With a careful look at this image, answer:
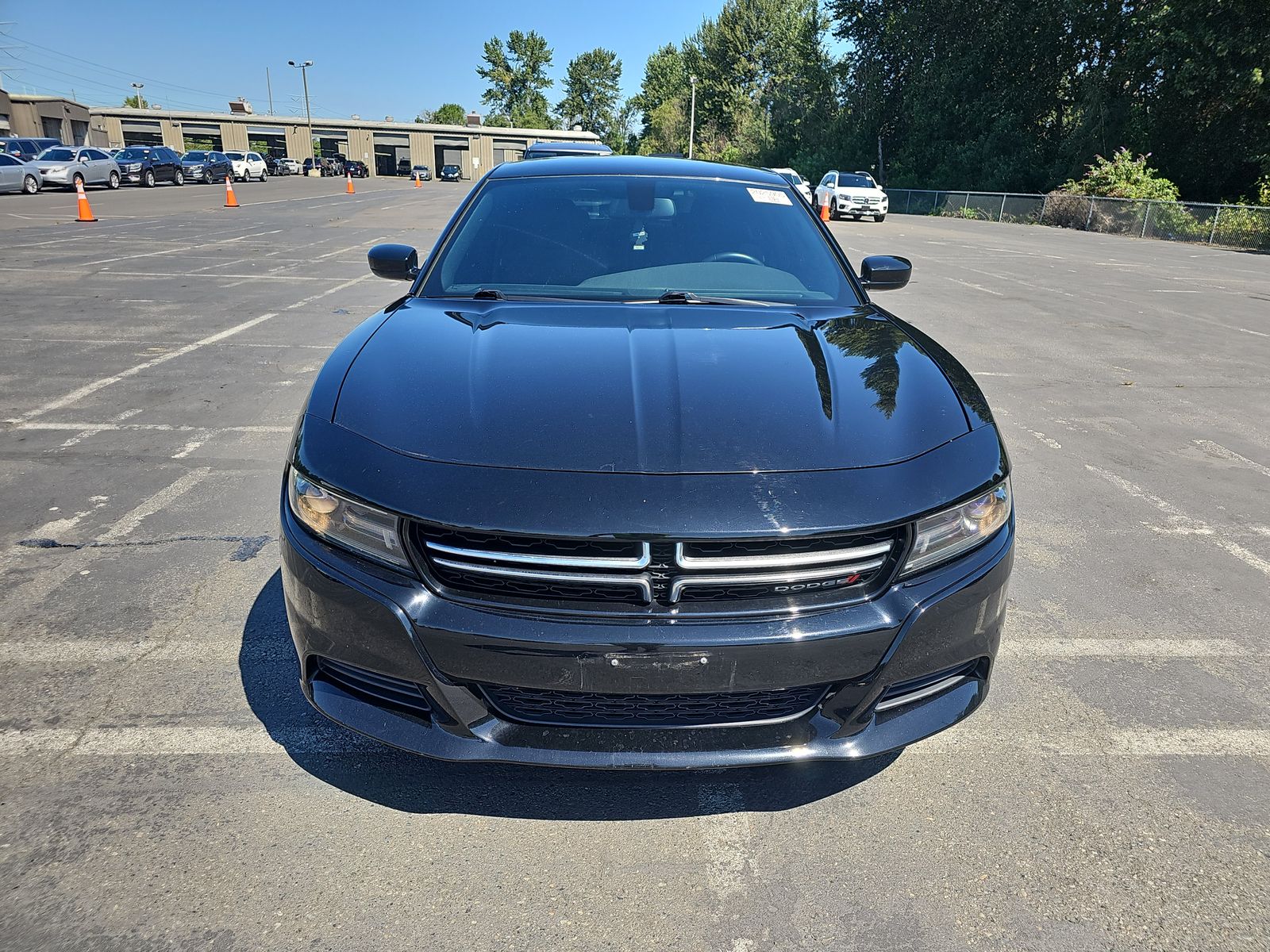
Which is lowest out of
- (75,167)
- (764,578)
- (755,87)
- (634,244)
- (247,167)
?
(764,578)

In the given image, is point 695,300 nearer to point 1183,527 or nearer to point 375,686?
point 375,686

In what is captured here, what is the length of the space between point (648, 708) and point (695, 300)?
1.68 meters

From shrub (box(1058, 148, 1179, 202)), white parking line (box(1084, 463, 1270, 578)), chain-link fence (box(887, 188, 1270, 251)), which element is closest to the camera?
white parking line (box(1084, 463, 1270, 578))

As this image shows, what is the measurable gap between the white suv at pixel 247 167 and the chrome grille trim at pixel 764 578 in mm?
53016

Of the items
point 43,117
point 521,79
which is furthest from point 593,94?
point 43,117

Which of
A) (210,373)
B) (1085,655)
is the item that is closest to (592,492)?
(1085,655)

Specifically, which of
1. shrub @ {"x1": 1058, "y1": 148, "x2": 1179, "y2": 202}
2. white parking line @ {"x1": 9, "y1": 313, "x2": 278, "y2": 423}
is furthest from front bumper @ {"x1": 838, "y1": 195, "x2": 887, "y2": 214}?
white parking line @ {"x1": 9, "y1": 313, "x2": 278, "y2": 423}

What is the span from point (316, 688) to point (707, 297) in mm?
1918

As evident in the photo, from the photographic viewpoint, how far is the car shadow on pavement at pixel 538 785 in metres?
2.33

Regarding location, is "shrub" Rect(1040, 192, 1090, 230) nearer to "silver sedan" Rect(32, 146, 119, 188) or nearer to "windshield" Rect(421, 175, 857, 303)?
"windshield" Rect(421, 175, 857, 303)

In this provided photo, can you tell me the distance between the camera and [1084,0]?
35.8 metres

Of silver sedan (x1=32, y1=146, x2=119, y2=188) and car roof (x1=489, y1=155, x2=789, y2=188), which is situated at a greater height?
car roof (x1=489, y1=155, x2=789, y2=188)

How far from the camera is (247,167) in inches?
1955

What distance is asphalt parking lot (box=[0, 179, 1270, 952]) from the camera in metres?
2.00
